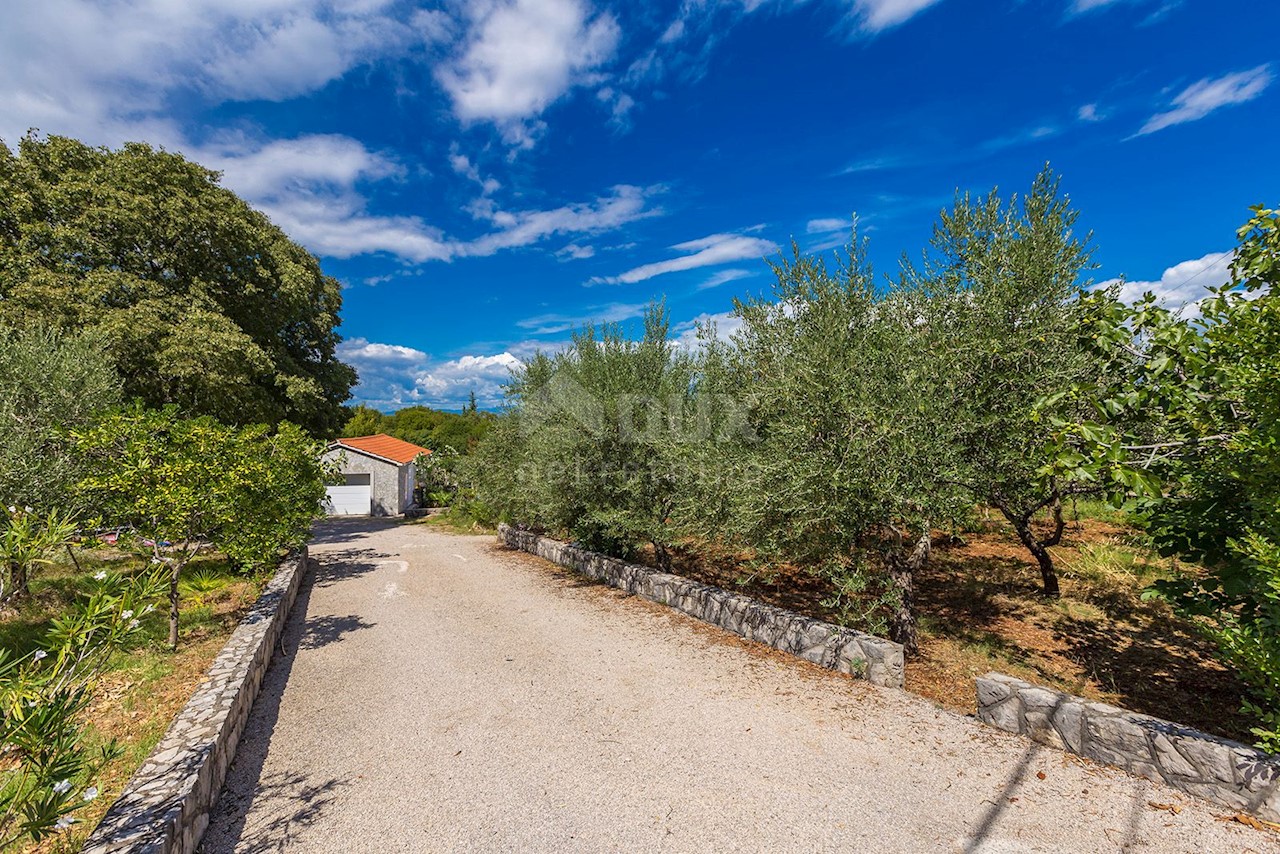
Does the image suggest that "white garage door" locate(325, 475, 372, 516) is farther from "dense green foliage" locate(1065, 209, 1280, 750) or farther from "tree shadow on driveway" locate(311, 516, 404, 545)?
"dense green foliage" locate(1065, 209, 1280, 750)

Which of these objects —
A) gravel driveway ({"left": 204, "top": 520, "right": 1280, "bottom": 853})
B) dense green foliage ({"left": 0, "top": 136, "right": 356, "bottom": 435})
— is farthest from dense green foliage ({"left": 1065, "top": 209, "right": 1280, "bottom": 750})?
dense green foliage ({"left": 0, "top": 136, "right": 356, "bottom": 435})

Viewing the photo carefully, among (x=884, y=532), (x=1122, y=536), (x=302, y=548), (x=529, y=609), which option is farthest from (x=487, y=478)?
(x=1122, y=536)

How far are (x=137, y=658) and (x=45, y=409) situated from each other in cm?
446

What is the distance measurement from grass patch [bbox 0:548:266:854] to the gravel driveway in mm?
780

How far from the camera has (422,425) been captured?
6281cm

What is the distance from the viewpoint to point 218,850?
3568 millimetres

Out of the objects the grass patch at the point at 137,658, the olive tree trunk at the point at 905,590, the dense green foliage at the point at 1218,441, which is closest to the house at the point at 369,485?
the grass patch at the point at 137,658

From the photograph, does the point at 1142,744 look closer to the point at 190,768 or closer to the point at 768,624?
the point at 768,624

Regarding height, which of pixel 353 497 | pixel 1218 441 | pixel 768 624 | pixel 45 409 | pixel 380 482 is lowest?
pixel 768 624

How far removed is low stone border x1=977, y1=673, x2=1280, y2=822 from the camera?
3664 millimetres

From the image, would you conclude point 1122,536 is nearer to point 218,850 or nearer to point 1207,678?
point 1207,678

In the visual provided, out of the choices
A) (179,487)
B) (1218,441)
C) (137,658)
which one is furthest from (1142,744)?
(137,658)

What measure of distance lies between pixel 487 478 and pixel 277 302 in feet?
31.5

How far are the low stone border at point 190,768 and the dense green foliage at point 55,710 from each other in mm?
449
